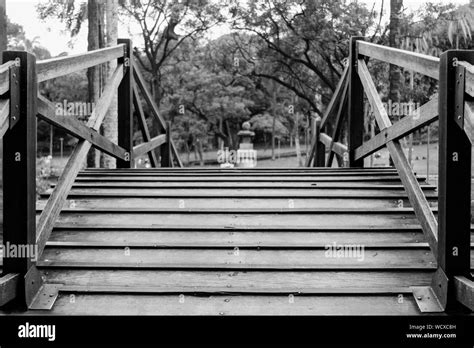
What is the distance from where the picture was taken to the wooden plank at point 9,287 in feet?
9.53

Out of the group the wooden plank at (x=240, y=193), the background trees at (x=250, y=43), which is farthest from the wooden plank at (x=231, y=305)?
the background trees at (x=250, y=43)

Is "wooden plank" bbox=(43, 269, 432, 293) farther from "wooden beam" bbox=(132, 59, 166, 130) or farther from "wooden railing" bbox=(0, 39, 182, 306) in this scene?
"wooden beam" bbox=(132, 59, 166, 130)

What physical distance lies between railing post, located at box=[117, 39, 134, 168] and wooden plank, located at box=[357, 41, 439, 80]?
2.82 metres

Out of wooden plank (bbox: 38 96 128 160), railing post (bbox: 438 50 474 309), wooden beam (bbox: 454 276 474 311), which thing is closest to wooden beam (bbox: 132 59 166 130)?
wooden plank (bbox: 38 96 128 160)

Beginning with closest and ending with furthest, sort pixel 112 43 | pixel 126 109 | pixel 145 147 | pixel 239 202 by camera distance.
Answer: pixel 239 202 < pixel 126 109 < pixel 145 147 < pixel 112 43

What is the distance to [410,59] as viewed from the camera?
147 inches

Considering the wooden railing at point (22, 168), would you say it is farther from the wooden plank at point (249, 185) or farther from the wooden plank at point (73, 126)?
the wooden plank at point (249, 185)

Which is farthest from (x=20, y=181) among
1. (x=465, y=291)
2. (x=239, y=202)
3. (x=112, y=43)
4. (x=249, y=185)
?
(x=112, y=43)

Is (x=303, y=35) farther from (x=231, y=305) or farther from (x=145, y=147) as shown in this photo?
(x=231, y=305)

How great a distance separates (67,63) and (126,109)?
8.16 feet

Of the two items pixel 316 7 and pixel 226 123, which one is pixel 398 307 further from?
pixel 226 123

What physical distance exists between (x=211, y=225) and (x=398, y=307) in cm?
148

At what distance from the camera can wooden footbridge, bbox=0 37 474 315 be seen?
9.98ft

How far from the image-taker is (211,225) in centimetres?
400
